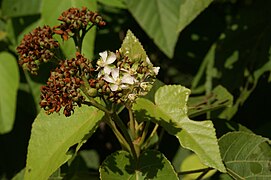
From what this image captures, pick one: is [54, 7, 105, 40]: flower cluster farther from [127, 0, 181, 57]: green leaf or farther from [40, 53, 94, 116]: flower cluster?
[127, 0, 181, 57]: green leaf

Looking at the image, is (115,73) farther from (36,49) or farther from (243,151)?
(243,151)

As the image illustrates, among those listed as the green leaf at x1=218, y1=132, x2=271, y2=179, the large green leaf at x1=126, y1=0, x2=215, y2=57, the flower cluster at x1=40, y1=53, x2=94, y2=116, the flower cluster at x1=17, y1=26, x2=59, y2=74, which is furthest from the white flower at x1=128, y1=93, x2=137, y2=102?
the large green leaf at x1=126, y1=0, x2=215, y2=57

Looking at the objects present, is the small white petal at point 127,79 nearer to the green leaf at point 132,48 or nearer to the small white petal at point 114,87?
the small white petal at point 114,87

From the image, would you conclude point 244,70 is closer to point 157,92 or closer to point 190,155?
point 190,155

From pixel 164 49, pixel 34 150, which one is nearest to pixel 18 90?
pixel 164 49

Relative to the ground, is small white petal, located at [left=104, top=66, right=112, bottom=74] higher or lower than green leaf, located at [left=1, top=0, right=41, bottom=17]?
higher

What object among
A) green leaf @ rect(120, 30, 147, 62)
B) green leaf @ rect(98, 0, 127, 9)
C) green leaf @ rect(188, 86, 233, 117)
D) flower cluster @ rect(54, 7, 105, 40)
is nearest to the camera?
flower cluster @ rect(54, 7, 105, 40)

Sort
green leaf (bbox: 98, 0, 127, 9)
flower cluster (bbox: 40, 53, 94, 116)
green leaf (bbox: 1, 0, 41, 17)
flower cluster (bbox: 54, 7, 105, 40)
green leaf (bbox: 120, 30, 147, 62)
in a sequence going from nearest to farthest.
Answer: flower cluster (bbox: 40, 53, 94, 116)
flower cluster (bbox: 54, 7, 105, 40)
green leaf (bbox: 120, 30, 147, 62)
green leaf (bbox: 98, 0, 127, 9)
green leaf (bbox: 1, 0, 41, 17)
